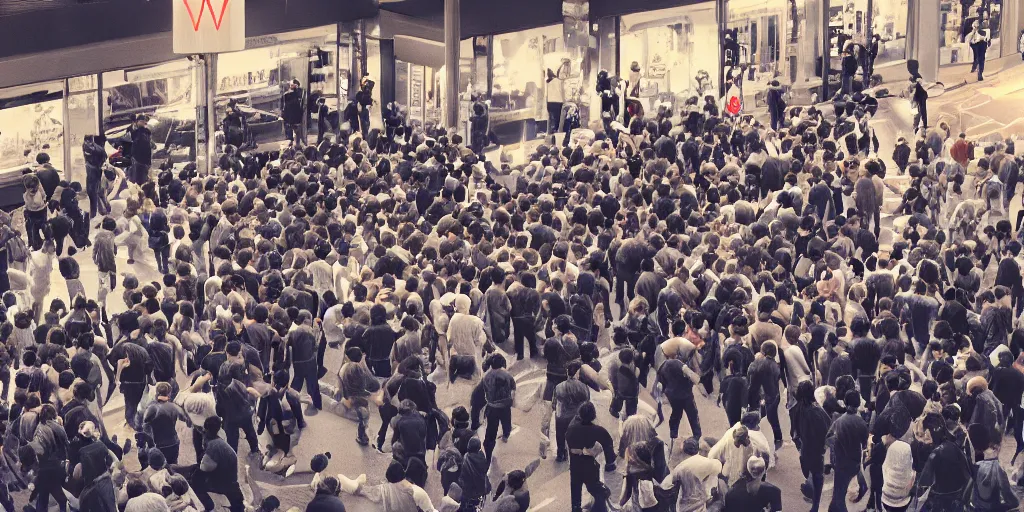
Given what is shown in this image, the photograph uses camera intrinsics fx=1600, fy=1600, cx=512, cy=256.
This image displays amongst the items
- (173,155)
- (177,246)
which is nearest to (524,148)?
(173,155)

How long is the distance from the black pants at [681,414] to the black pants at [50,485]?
21.0 feet

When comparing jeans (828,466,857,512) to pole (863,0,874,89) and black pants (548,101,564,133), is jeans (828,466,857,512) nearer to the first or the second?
black pants (548,101,564,133)

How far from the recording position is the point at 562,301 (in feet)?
66.0

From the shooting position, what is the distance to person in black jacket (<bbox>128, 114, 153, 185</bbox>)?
30.8m

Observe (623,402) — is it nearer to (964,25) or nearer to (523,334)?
(523,334)

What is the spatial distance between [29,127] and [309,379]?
16.3 m

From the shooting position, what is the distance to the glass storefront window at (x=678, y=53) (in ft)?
139

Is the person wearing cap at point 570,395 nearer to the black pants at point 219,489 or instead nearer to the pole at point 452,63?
the black pants at point 219,489

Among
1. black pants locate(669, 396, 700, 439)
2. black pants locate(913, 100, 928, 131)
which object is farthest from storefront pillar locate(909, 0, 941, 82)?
black pants locate(669, 396, 700, 439)

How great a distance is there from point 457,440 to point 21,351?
263 inches

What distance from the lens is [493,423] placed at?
17125 millimetres

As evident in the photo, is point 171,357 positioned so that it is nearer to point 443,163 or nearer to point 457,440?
point 457,440

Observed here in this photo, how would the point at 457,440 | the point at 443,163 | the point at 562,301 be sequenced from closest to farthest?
the point at 457,440 → the point at 562,301 → the point at 443,163

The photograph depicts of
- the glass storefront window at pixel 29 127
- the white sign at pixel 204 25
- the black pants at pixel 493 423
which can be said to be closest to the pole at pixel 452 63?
the white sign at pixel 204 25
